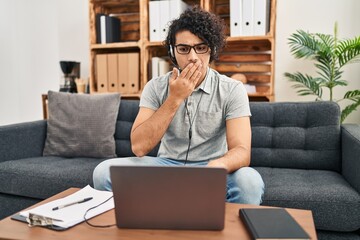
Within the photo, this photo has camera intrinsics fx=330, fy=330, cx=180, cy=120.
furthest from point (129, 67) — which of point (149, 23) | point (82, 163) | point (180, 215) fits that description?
point (180, 215)

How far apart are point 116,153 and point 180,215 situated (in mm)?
1371

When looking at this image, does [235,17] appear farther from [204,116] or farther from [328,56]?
[204,116]

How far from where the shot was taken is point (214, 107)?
1472 millimetres

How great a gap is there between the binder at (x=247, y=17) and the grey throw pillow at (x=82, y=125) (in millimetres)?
1027

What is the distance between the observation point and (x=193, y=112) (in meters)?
1.48

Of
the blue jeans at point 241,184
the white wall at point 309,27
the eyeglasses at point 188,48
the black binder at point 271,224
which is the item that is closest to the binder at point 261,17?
the white wall at point 309,27

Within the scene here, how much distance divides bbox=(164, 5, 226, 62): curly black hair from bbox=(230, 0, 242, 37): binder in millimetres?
889

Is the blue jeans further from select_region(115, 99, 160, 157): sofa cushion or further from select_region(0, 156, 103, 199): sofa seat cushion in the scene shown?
select_region(115, 99, 160, 157): sofa cushion

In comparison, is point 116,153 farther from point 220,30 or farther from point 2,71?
point 2,71

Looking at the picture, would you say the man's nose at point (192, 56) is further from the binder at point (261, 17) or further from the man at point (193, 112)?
the binder at point (261, 17)

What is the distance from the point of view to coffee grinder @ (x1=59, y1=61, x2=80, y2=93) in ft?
9.46

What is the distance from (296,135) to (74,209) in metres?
1.33

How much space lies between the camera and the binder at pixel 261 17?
2316 mm

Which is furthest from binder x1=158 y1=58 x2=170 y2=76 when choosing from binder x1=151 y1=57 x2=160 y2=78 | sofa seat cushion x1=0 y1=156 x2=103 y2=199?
sofa seat cushion x1=0 y1=156 x2=103 y2=199
